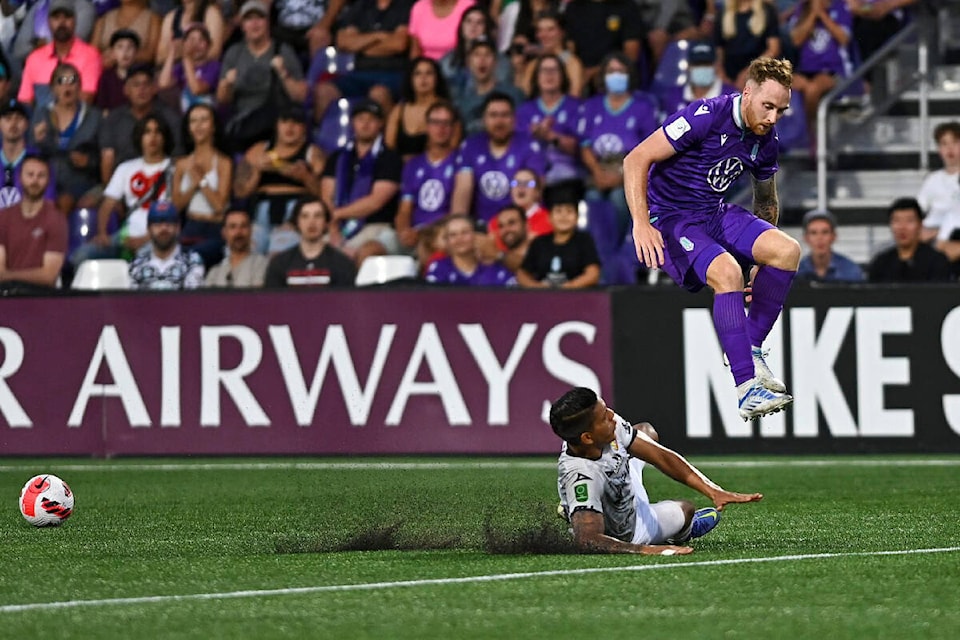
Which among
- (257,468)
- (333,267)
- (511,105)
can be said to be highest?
(511,105)

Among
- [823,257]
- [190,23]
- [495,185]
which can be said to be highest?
[190,23]

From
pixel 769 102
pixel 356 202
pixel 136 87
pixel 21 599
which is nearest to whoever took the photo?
pixel 21 599

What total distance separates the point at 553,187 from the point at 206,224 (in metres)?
3.14

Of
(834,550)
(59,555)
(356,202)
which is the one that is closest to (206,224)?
(356,202)

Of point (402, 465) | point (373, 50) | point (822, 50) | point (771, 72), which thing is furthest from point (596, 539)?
point (373, 50)

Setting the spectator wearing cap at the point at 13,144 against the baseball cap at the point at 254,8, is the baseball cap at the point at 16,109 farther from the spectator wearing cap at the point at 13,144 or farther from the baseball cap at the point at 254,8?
the baseball cap at the point at 254,8

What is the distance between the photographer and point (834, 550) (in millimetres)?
8102

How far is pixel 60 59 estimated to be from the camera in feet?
59.6

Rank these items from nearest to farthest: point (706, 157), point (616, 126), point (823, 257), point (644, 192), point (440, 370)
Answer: point (644, 192), point (706, 157), point (440, 370), point (823, 257), point (616, 126)

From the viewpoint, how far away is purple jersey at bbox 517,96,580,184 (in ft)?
52.0

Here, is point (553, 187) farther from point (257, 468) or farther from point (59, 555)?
point (59, 555)

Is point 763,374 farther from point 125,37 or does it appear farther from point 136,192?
point 125,37

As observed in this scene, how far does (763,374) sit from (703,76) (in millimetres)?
7309

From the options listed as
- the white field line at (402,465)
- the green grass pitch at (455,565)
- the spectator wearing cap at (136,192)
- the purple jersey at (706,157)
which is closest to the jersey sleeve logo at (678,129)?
the purple jersey at (706,157)
